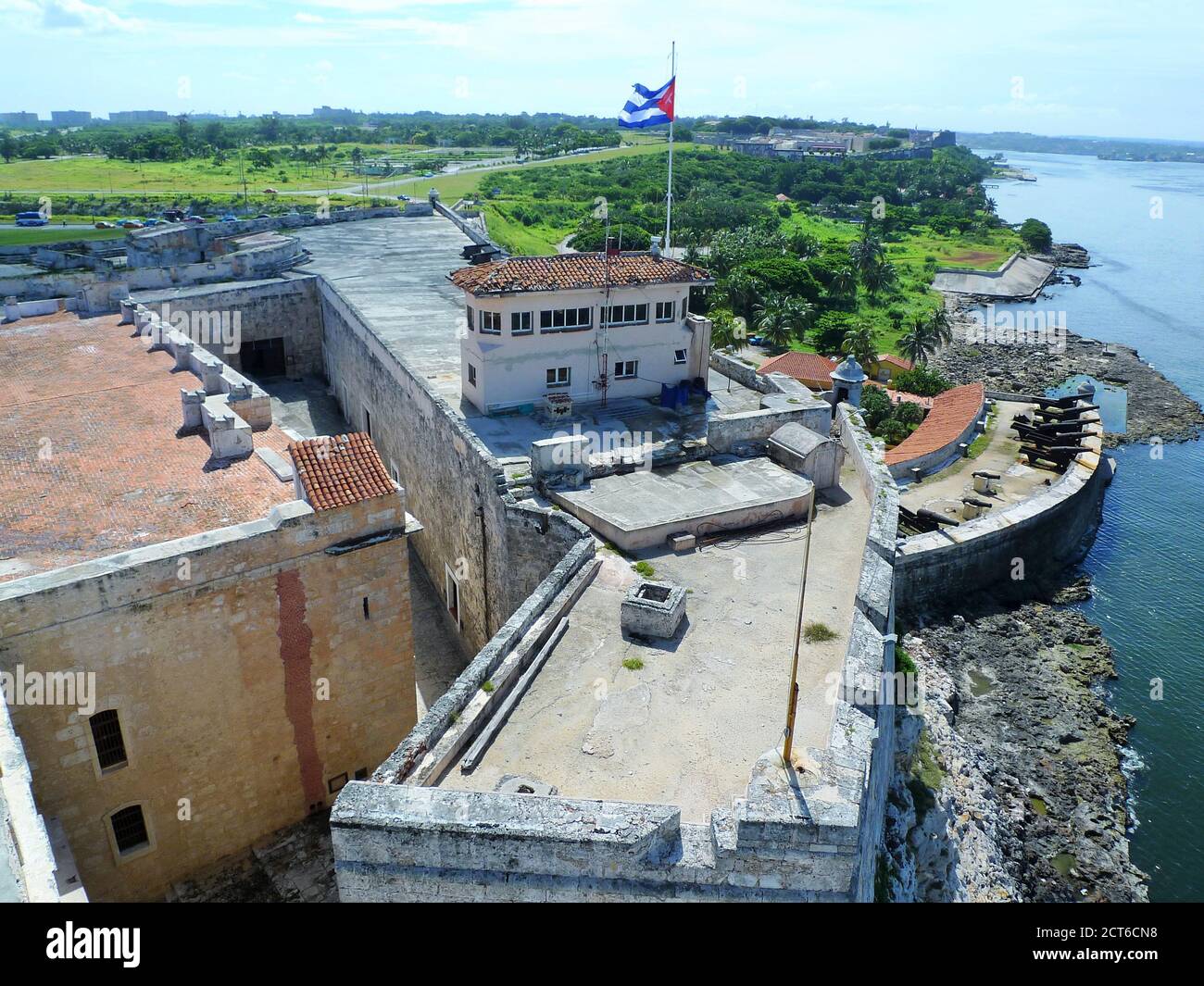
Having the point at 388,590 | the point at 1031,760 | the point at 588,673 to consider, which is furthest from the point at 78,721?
the point at 1031,760

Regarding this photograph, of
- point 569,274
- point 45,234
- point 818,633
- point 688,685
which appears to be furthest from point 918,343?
point 45,234

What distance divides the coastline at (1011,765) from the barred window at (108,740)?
14.9 meters

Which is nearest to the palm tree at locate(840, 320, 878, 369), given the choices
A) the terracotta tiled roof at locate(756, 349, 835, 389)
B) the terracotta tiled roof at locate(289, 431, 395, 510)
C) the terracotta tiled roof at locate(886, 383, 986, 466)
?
the terracotta tiled roof at locate(756, 349, 835, 389)

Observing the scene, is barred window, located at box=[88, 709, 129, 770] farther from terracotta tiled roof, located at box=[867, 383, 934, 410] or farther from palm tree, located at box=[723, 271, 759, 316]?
palm tree, located at box=[723, 271, 759, 316]

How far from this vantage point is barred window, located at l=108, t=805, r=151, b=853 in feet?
54.6

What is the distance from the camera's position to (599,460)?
870 inches

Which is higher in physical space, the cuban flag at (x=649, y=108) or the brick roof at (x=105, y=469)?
the cuban flag at (x=649, y=108)

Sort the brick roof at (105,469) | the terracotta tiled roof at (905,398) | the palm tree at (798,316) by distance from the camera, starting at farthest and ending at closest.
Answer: the palm tree at (798,316), the terracotta tiled roof at (905,398), the brick roof at (105,469)

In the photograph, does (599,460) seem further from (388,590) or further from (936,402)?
(936,402)

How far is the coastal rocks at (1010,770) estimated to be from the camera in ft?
76.9

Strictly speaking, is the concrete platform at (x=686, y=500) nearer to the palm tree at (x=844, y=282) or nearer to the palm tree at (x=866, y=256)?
the palm tree at (x=844, y=282)

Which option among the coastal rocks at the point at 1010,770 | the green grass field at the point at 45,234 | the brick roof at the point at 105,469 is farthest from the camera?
the green grass field at the point at 45,234

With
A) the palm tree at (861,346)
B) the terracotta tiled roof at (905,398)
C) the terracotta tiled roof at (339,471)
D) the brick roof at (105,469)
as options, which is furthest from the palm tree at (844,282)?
the terracotta tiled roof at (339,471)

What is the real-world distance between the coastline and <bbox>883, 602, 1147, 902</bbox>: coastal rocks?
5 cm
